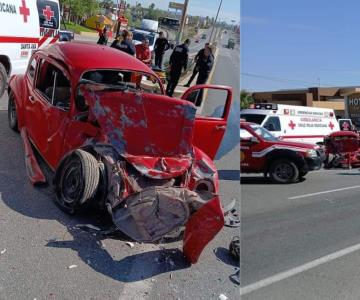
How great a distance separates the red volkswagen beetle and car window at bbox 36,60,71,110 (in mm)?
27

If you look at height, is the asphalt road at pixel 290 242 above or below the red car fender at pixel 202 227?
above

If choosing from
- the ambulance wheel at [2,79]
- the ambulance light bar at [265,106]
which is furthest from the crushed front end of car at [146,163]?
the ambulance wheel at [2,79]

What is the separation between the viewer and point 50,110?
575cm

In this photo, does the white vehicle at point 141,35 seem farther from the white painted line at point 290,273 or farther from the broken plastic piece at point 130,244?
the white painted line at point 290,273

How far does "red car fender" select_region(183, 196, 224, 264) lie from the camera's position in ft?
12.0

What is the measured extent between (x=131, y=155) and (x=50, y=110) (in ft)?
4.77

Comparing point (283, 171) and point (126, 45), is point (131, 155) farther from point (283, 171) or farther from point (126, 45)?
point (126, 45)

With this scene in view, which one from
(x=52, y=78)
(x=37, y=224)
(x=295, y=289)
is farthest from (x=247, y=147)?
(x=52, y=78)

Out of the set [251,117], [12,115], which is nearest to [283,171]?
[251,117]

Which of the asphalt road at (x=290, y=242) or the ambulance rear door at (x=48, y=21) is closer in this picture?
the asphalt road at (x=290, y=242)

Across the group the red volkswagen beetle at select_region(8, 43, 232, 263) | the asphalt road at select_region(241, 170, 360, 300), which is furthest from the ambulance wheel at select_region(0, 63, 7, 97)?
the asphalt road at select_region(241, 170, 360, 300)

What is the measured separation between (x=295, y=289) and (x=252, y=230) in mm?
967

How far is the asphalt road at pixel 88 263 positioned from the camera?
3434 mm

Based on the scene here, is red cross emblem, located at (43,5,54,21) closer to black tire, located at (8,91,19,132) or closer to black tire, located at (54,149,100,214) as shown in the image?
black tire, located at (8,91,19,132)
